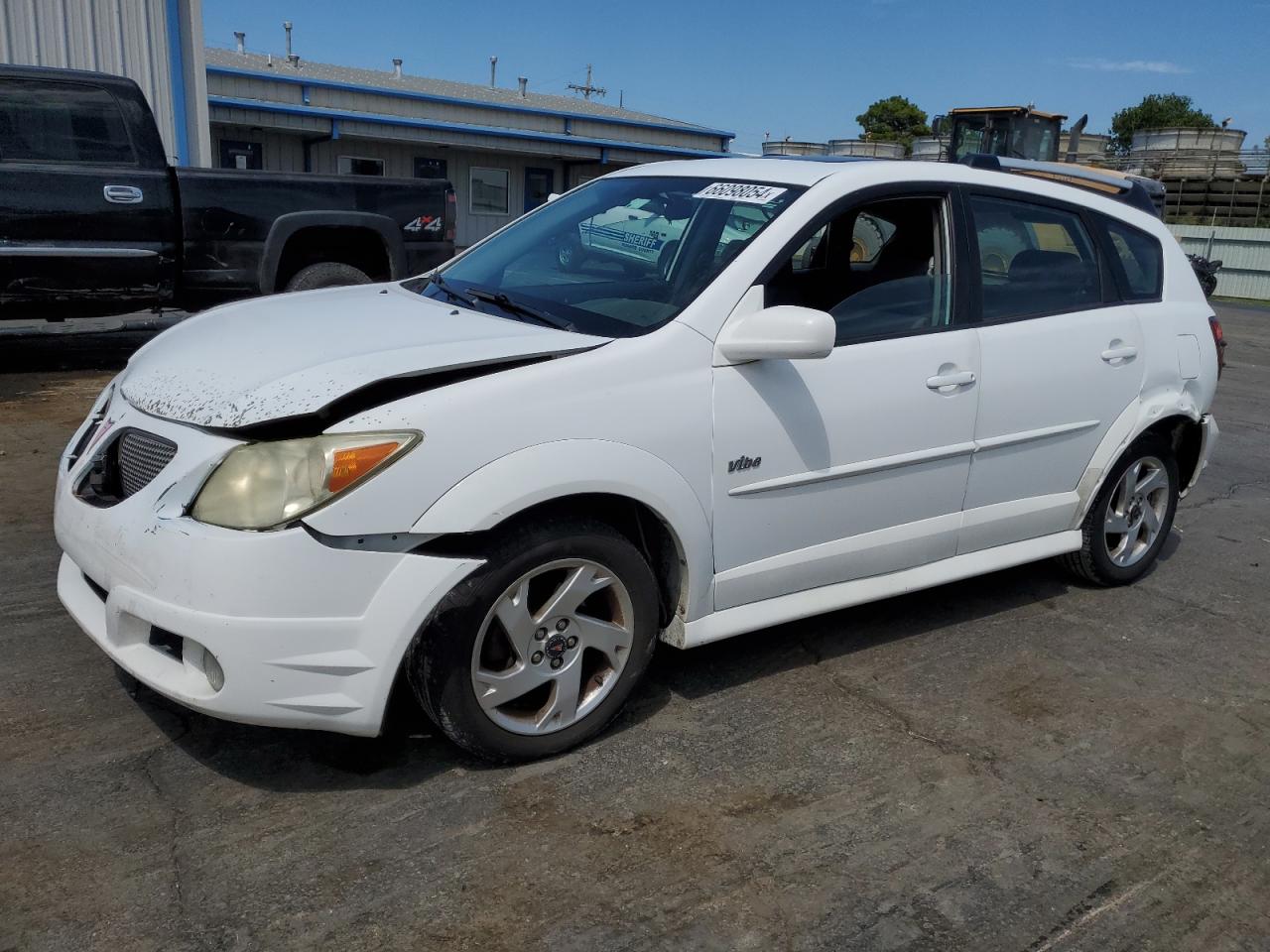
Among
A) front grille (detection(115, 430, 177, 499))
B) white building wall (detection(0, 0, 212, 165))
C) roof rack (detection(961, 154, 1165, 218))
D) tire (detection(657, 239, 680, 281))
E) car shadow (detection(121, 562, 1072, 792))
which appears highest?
white building wall (detection(0, 0, 212, 165))

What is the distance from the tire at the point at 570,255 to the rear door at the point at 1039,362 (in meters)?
1.48

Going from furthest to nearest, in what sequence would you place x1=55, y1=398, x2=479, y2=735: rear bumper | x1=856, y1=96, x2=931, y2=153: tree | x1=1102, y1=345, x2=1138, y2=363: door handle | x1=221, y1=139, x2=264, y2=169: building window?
x1=856, y1=96, x2=931, y2=153: tree
x1=221, y1=139, x2=264, y2=169: building window
x1=1102, y1=345, x2=1138, y2=363: door handle
x1=55, y1=398, x2=479, y2=735: rear bumper

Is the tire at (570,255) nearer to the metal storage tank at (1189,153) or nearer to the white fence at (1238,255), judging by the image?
the white fence at (1238,255)

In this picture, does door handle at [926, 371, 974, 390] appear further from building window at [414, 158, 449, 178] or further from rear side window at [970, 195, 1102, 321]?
building window at [414, 158, 449, 178]

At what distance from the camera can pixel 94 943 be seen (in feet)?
7.99

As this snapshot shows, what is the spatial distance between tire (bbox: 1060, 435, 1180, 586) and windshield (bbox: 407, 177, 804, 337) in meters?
2.09

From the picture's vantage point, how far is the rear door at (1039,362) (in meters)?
4.16

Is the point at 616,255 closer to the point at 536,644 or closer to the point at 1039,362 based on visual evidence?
the point at 536,644

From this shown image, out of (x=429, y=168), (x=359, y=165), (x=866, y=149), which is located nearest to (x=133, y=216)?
(x=359, y=165)

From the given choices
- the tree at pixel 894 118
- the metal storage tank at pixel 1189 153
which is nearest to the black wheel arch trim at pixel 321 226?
the metal storage tank at pixel 1189 153

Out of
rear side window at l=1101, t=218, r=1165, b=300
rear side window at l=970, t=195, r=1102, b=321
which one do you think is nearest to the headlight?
rear side window at l=970, t=195, r=1102, b=321

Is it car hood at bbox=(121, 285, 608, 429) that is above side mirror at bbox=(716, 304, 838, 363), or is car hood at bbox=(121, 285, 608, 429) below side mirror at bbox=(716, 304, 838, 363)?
below

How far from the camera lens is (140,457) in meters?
3.08

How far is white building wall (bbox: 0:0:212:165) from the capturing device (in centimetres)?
1185
